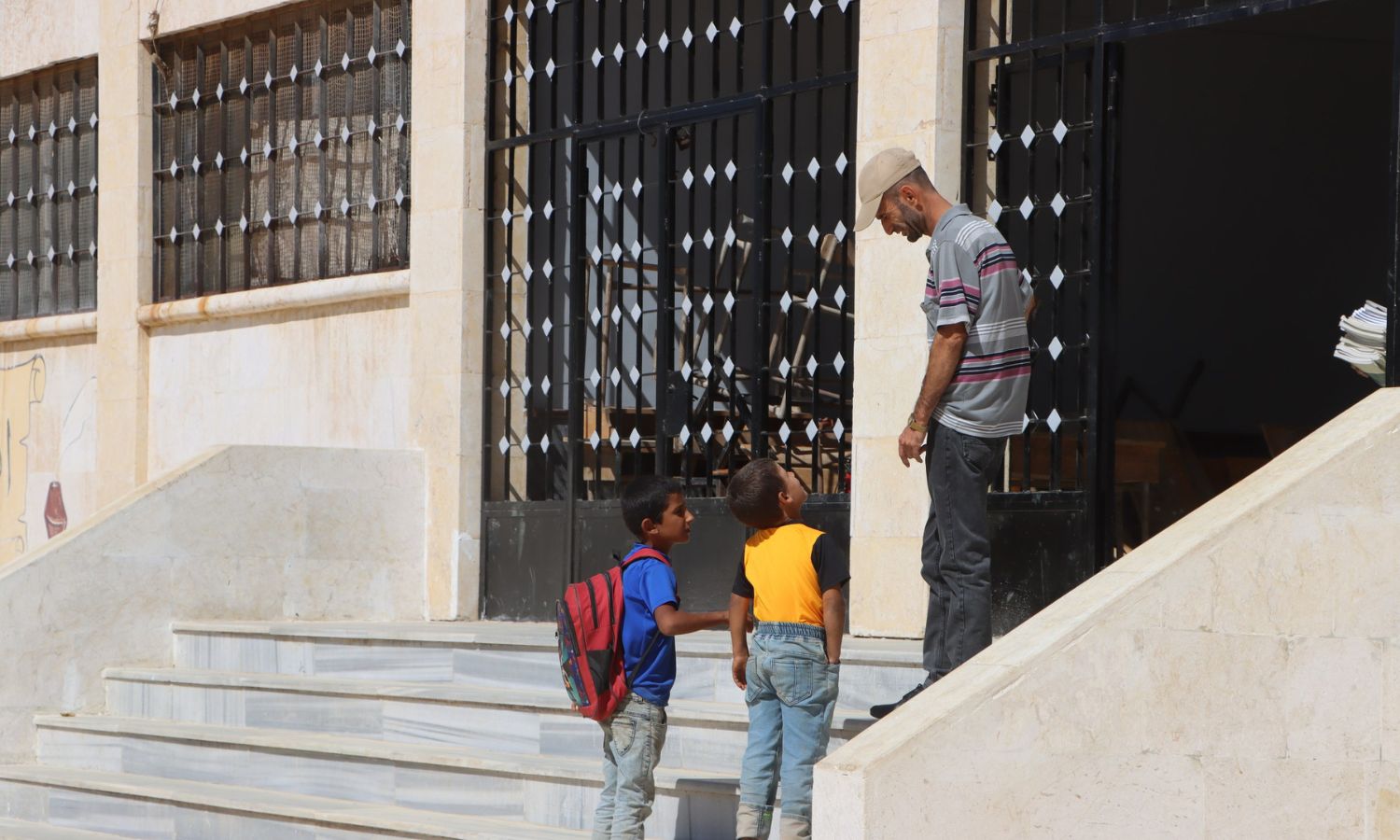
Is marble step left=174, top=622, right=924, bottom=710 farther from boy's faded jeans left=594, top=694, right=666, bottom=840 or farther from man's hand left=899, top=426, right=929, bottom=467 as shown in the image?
boy's faded jeans left=594, top=694, right=666, bottom=840

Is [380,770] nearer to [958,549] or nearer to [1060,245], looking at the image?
[958,549]

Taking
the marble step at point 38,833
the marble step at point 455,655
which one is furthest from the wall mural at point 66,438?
the marble step at point 38,833

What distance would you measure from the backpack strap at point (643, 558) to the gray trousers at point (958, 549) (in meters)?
0.88

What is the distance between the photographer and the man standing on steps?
6.09 m

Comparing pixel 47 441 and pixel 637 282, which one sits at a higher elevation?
pixel 637 282

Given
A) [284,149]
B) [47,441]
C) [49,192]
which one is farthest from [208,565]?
[49,192]

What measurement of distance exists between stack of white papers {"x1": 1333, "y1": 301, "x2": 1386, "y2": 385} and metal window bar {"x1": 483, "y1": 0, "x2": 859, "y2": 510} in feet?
8.40

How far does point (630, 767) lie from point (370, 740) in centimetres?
280

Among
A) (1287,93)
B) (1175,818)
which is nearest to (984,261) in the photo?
(1175,818)

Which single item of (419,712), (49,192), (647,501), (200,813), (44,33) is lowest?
(200,813)

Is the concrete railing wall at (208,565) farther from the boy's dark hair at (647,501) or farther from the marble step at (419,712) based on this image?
the boy's dark hair at (647,501)

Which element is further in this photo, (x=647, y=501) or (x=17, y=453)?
(x=17, y=453)

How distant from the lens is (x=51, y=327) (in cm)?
1374

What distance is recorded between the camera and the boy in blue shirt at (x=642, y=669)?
19.5 feet
